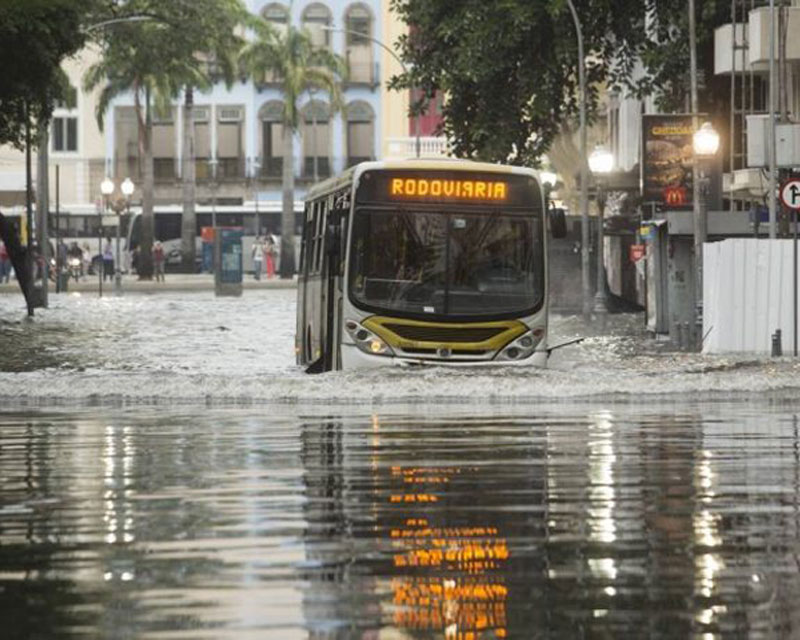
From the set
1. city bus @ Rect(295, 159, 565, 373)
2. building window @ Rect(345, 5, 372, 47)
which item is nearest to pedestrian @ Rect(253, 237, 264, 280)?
building window @ Rect(345, 5, 372, 47)

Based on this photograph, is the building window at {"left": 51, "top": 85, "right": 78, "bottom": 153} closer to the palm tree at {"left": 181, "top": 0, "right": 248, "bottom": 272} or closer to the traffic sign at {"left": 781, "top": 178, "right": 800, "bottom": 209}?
the palm tree at {"left": 181, "top": 0, "right": 248, "bottom": 272}

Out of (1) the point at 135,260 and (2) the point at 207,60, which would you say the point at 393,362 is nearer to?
(1) the point at 135,260

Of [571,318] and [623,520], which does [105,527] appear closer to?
[623,520]

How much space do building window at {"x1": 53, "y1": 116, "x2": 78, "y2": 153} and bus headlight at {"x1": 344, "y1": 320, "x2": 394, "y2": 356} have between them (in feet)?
350

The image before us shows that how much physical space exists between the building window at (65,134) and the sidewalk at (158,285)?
838 inches

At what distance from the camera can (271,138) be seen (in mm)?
136625

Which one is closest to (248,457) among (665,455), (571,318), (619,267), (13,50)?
(665,455)

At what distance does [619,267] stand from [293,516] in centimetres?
5860

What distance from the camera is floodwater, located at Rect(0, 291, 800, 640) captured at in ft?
32.0

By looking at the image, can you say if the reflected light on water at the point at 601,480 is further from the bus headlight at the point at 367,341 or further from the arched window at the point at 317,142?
the arched window at the point at 317,142

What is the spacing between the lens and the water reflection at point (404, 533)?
962cm

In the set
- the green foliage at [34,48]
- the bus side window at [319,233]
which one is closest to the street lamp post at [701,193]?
the bus side window at [319,233]

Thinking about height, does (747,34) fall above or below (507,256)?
above

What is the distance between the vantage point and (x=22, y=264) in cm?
5884
